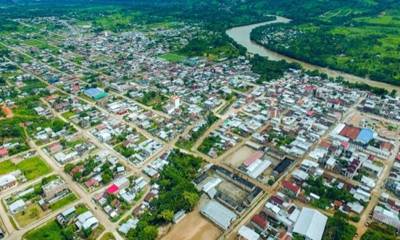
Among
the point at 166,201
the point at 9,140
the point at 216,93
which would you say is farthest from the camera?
the point at 216,93

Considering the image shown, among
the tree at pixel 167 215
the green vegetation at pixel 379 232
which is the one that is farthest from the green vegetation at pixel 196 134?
the green vegetation at pixel 379 232

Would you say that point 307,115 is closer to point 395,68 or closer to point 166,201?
point 166,201

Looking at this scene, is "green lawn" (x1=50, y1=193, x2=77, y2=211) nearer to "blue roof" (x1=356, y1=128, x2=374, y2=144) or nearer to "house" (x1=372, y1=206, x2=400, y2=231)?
"house" (x1=372, y1=206, x2=400, y2=231)

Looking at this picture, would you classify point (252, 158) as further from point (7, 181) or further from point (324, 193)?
point (7, 181)

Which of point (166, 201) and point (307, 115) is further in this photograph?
point (307, 115)

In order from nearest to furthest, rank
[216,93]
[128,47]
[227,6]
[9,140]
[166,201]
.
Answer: [166,201], [9,140], [216,93], [128,47], [227,6]

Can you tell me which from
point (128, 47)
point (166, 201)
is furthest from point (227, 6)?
point (166, 201)

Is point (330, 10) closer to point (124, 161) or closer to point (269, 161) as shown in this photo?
point (269, 161)
